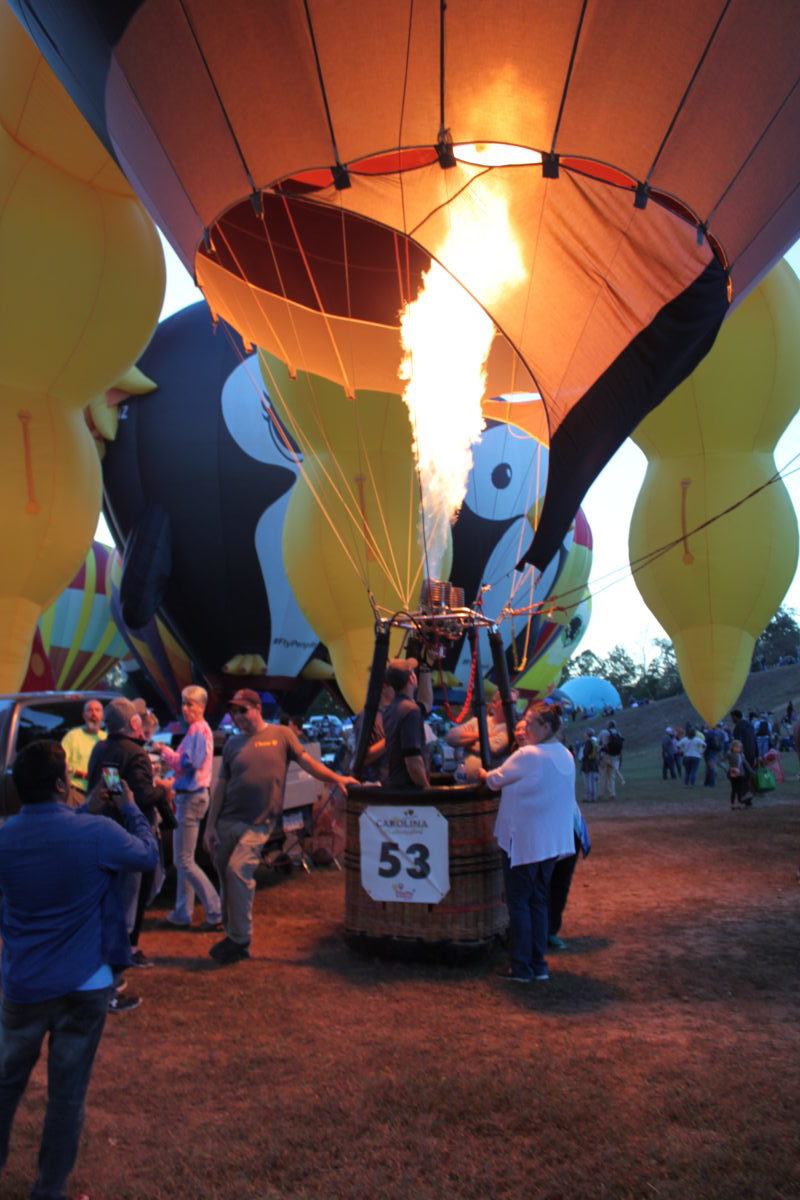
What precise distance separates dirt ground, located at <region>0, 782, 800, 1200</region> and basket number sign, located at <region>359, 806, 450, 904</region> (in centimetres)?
40

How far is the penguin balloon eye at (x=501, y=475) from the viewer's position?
2402 centimetres

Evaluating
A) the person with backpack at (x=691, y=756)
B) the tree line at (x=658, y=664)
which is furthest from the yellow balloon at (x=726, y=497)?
the tree line at (x=658, y=664)

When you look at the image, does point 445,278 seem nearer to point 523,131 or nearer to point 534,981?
point 523,131

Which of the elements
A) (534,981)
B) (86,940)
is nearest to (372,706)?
(534,981)

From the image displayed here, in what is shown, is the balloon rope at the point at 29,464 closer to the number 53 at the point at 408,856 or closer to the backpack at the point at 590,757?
the number 53 at the point at 408,856

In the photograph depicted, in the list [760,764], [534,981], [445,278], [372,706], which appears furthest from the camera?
[760,764]

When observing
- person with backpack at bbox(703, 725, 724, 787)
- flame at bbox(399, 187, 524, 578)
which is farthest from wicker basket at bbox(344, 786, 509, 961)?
person with backpack at bbox(703, 725, 724, 787)

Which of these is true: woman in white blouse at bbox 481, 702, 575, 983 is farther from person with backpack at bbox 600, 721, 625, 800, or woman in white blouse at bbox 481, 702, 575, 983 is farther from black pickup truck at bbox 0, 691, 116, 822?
person with backpack at bbox 600, 721, 625, 800

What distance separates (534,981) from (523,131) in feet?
17.0

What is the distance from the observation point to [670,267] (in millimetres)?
7594

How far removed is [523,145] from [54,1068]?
237 inches

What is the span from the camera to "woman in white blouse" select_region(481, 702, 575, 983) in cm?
497

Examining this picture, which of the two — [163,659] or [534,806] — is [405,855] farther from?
[163,659]

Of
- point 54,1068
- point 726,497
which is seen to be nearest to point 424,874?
point 54,1068
